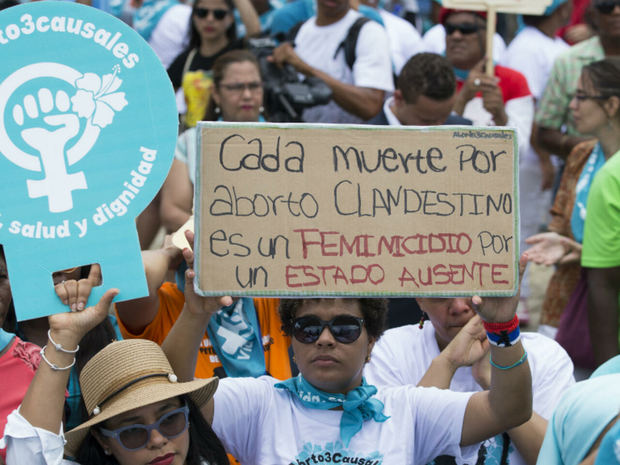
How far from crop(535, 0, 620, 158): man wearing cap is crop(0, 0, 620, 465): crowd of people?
791mm

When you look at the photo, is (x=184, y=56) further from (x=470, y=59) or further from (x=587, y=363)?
(x=587, y=363)

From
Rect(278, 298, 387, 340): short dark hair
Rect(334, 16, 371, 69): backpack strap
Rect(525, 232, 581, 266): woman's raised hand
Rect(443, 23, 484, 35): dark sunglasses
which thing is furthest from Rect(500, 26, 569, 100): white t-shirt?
Rect(278, 298, 387, 340): short dark hair

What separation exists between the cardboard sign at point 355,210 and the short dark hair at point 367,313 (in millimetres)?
358

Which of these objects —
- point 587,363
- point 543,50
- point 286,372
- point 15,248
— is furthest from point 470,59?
point 15,248

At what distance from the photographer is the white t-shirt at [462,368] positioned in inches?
128

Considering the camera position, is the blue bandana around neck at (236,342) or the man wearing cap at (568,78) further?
the man wearing cap at (568,78)

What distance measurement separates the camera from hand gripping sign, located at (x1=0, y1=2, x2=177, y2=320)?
2.57 m

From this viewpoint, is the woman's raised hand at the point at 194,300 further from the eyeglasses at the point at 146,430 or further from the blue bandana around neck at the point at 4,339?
the blue bandana around neck at the point at 4,339

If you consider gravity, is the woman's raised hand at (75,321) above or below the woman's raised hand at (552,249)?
above

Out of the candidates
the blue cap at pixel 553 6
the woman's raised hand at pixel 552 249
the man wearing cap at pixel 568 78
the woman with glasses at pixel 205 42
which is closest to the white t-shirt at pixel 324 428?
the woman's raised hand at pixel 552 249

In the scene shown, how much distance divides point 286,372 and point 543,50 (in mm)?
4498

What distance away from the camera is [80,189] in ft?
8.54

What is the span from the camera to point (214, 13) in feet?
21.4

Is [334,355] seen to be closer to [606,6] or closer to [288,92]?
[288,92]
